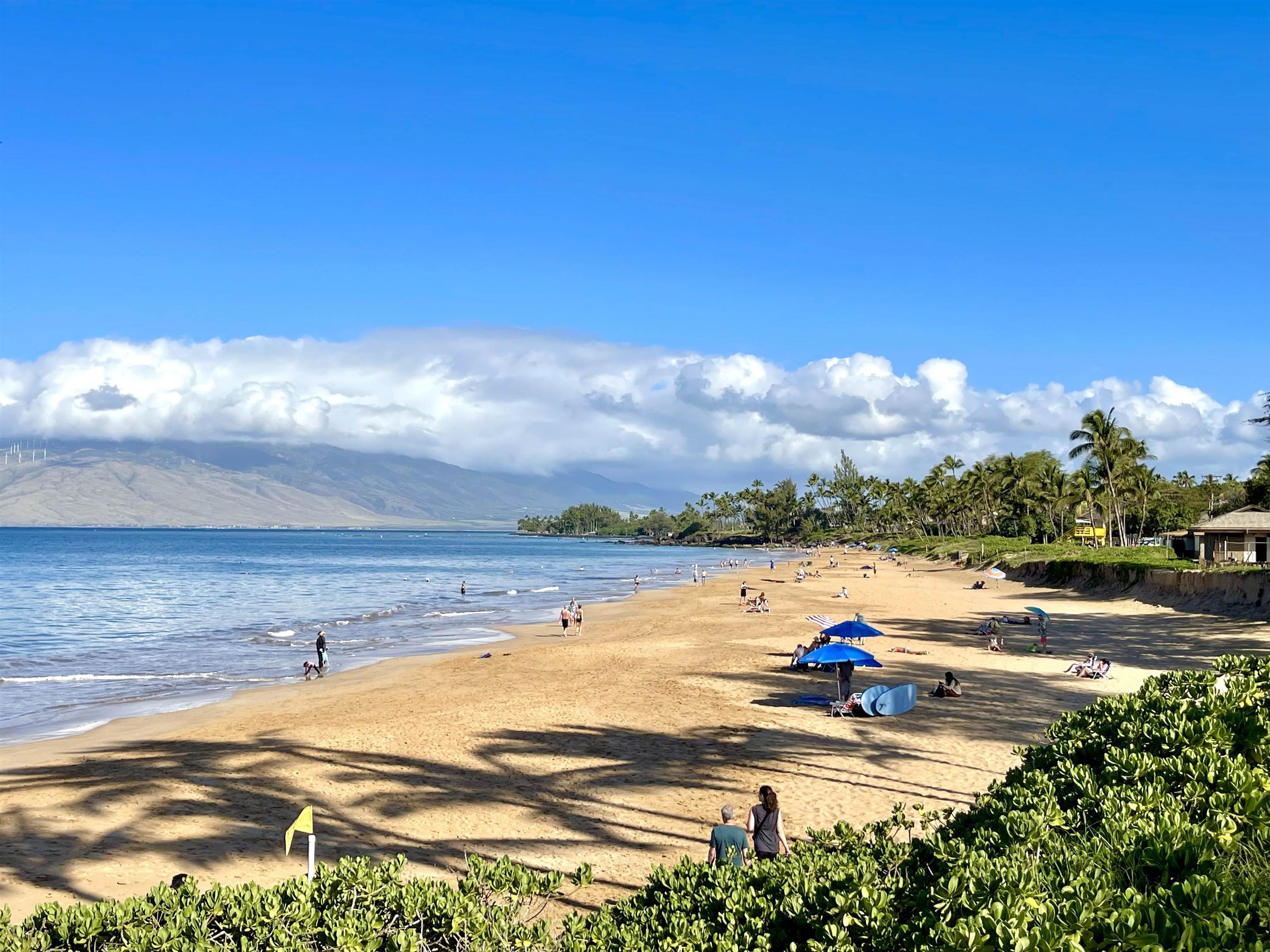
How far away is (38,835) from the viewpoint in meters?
12.5

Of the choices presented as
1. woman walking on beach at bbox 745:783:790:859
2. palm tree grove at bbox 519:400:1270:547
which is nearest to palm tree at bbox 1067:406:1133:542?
palm tree grove at bbox 519:400:1270:547

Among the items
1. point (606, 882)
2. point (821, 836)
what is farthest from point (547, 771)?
point (821, 836)

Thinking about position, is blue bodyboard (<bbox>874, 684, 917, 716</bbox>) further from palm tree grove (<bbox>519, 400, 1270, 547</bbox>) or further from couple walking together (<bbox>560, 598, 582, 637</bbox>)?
palm tree grove (<bbox>519, 400, 1270, 547</bbox>)

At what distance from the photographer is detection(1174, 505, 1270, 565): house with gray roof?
2079 inches

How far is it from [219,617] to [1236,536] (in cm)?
5577

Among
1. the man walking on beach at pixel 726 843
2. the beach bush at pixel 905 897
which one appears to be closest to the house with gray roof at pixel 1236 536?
the man walking on beach at pixel 726 843

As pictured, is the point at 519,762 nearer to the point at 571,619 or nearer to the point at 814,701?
the point at 814,701

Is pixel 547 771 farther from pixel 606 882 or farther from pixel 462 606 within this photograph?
pixel 462 606

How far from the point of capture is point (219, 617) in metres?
47.8

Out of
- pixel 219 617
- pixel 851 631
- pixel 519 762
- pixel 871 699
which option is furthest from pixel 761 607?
pixel 519 762

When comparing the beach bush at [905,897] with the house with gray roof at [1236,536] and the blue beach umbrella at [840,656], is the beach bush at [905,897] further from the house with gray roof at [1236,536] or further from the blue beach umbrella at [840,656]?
the house with gray roof at [1236,536]

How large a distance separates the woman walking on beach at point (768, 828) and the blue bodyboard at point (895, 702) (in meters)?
9.84

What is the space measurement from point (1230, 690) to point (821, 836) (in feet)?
14.0

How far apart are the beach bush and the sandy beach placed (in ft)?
15.0
